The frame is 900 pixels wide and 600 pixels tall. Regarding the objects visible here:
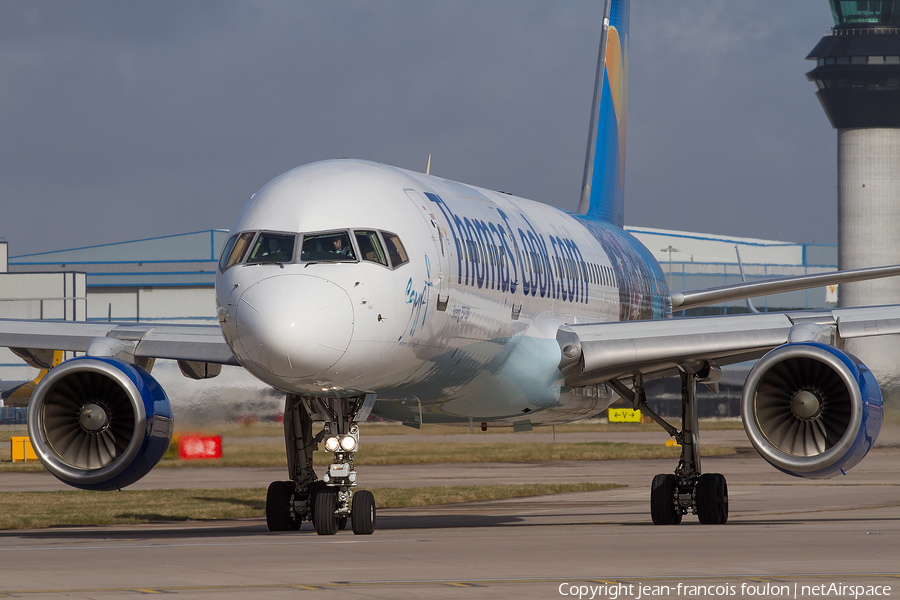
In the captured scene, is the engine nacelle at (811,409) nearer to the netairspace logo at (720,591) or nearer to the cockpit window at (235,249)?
the netairspace logo at (720,591)

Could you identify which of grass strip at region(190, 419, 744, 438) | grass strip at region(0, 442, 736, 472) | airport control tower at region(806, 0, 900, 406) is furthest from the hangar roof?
airport control tower at region(806, 0, 900, 406)

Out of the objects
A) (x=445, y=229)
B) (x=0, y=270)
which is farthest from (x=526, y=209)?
(x=0, y=270)

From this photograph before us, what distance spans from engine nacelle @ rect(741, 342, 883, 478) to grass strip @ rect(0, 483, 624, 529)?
11.2 metres

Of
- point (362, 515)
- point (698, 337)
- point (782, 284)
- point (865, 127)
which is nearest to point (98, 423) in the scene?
point (362, 515)

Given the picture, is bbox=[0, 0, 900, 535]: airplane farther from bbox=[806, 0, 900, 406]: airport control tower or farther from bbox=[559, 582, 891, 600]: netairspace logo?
bbox=[806, 0, 900, 406]: airport control tower

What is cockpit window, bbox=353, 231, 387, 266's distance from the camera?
550 inches

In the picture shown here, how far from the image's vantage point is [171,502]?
88.2 ft

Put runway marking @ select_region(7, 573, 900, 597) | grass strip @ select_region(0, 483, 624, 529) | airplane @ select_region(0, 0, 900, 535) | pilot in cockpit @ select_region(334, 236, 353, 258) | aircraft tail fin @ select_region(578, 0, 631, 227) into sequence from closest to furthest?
runway marking @ select_region(7, 573, 900, 597) < airplane @ select_region(0, 0, 900, 535) < pilot in cockpit @ select_region(334, 236, 353, 258) < grass strip @ select_region(0, 483, 624, 529) < aircraft tail fin @ select_region(578, 0, 631, 227)

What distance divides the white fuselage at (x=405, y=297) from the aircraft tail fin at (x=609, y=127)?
318 inches

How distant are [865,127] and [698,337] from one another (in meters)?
89.0

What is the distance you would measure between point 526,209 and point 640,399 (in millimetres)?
3729

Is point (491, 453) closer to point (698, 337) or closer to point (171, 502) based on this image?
point (171, 502)

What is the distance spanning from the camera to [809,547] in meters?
13.3

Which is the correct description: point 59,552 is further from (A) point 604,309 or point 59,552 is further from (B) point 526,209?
(A) point 604,309
